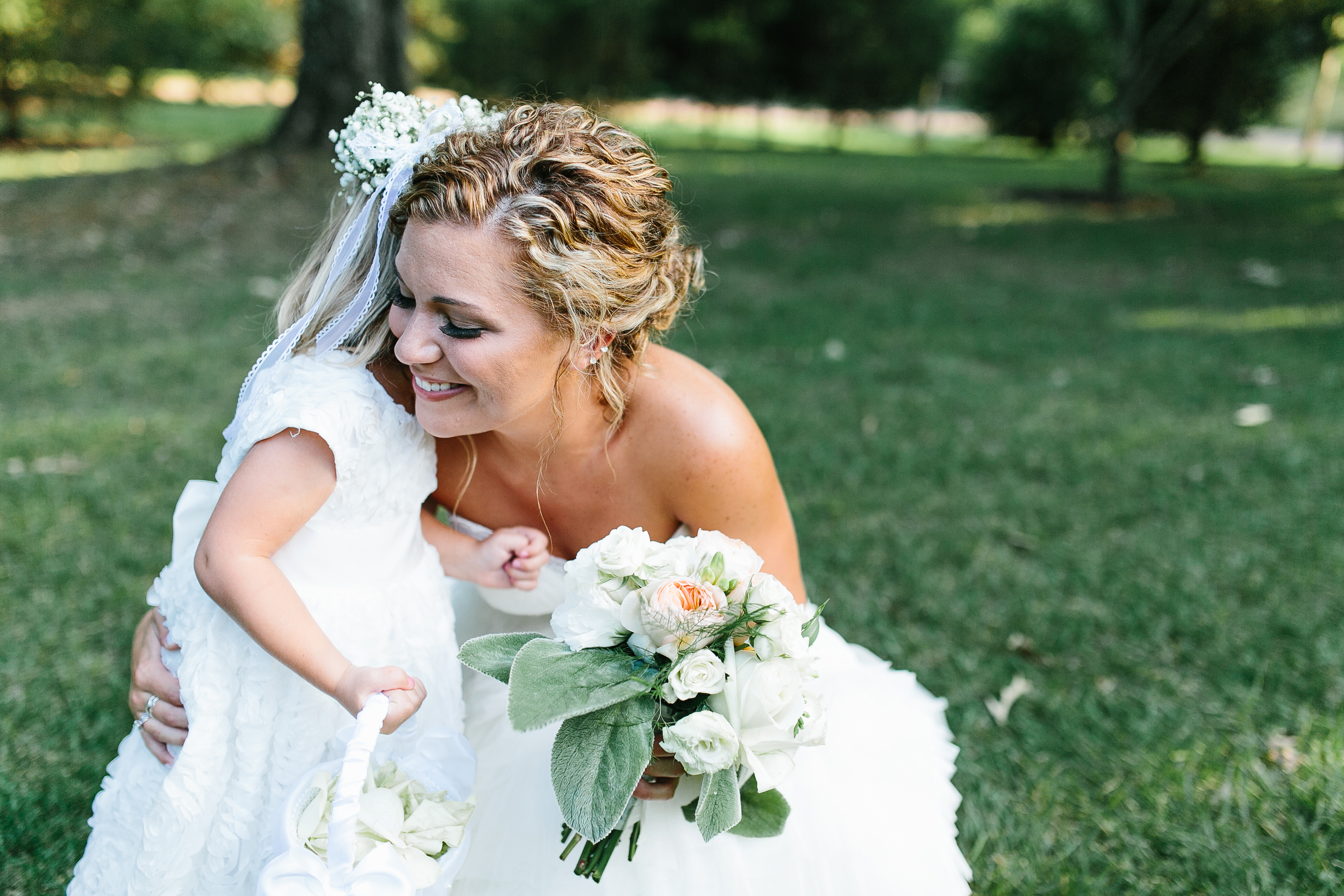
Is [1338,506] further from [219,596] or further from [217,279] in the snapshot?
[217,279]

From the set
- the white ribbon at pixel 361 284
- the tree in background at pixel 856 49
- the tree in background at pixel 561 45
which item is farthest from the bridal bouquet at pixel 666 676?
the tree in background at pixel 856 49

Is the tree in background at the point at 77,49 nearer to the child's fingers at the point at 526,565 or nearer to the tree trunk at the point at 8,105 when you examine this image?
the tree trunk at the point at 8,105

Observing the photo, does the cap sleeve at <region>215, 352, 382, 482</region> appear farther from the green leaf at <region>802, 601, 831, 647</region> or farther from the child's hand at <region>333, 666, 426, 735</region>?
the green leaf at <region>802, 601, 831, 647</region>

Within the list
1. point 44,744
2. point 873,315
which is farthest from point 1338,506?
point 44,744

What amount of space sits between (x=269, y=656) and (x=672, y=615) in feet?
2.64

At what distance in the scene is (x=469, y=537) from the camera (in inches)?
87.2

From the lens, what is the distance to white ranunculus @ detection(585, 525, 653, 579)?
1.44 metres

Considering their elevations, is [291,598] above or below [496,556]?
above

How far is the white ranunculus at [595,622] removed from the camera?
1.45 metres

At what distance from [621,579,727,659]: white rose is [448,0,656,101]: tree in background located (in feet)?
82.1

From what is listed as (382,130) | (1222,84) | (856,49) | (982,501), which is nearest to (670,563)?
(382,130)

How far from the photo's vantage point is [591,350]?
184 cm

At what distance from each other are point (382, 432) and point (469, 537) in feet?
1.64

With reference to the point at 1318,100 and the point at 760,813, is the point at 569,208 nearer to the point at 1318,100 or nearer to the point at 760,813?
the point at 760,813
